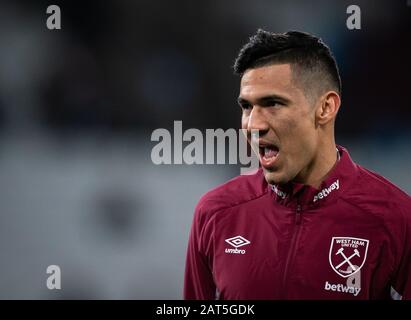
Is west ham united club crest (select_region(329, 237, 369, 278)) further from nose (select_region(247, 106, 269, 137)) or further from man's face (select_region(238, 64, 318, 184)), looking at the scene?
nose (select_region(247, 106, 269, 137))

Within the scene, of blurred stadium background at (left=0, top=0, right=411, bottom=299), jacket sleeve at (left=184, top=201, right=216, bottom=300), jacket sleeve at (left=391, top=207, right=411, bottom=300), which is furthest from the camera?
blurred stadium background at (left=0, top=0, right=411, bottom=299)

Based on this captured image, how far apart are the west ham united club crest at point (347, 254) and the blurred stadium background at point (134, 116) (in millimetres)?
1055

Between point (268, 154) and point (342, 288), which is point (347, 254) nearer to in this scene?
point (342, 288)

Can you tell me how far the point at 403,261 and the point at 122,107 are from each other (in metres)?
1.43

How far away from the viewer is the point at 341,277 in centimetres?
115

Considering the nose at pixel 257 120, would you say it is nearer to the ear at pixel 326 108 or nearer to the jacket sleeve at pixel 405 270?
the ear at pixel 326 108

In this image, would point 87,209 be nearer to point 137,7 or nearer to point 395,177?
point 137,7

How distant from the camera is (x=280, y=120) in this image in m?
1.17

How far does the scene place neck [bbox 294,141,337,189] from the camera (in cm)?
121

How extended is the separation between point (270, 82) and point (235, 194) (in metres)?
0.30

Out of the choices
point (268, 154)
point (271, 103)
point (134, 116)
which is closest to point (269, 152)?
point (268, 154)

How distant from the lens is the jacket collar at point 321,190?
1.19 metres

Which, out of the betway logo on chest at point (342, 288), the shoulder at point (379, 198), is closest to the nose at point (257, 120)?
the shoulder at point (379, 198)

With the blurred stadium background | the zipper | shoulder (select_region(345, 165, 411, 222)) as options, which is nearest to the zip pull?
the zipper
